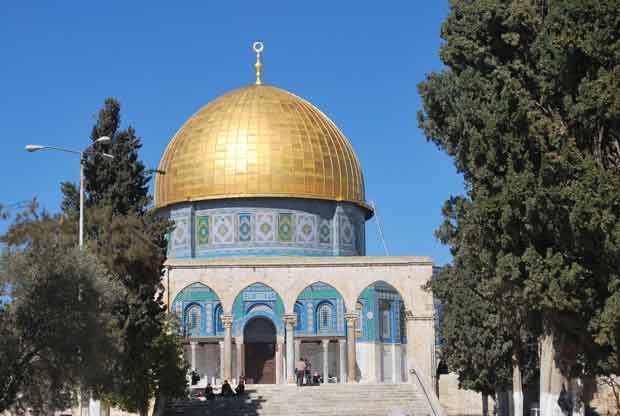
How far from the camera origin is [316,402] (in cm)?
3017

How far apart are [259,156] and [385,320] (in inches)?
330

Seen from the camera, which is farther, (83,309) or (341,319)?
(341,319)

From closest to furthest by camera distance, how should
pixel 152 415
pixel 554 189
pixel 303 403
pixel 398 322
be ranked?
pixel 554 189
pixel 152 415
pixel 303 403
pixel 398 322

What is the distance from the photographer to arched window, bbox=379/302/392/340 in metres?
42.7

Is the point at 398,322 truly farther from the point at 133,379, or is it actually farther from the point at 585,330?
the point at 585,330

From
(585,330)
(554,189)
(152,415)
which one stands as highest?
(554,189)

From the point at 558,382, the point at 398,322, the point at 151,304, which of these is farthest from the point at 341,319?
the point at 558,382

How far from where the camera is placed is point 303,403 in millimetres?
30047

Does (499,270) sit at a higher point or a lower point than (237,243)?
lower

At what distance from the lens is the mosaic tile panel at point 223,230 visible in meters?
40.8

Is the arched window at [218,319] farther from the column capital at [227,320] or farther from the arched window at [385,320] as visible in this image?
the arched window at [385,320]

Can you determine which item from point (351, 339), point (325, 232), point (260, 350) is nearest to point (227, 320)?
point (351, 339)

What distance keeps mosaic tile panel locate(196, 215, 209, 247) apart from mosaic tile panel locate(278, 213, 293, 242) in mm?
2896

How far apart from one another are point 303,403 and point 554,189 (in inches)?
628
